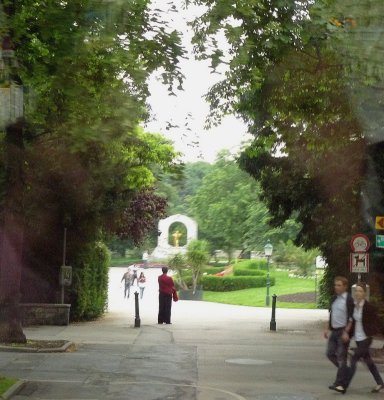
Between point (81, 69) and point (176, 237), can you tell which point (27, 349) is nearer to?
point (81, 69)

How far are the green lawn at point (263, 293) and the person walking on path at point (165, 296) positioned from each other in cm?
2140

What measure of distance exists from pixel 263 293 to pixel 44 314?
35.1m

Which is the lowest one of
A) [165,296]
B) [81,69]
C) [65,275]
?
[165,296]

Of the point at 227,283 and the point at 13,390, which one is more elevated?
the point at 13,390

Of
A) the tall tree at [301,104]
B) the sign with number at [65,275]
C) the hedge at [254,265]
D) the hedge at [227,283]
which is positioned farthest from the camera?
the hedge at [254,265]

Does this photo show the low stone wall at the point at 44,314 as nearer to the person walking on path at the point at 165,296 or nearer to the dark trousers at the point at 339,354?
the person walking on path at the point at 165,296

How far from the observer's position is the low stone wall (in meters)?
22.1

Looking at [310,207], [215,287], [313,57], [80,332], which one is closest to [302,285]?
[215,287]

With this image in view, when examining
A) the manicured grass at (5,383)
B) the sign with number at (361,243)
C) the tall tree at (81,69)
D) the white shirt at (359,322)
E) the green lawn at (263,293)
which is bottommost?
the green lawn at (263,293)

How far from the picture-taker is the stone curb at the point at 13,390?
33.8ft

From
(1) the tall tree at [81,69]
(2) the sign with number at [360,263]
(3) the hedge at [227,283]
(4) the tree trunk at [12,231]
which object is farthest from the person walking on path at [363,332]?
(3) the hedge at [227,283]

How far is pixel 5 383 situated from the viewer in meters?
11.0

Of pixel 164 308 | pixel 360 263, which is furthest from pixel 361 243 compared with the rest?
pixel 164 308

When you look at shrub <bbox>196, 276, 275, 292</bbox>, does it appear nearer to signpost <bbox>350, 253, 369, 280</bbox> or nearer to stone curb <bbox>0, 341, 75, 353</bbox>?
signpost <bbox>350, 253, 369, 280</bbox>
